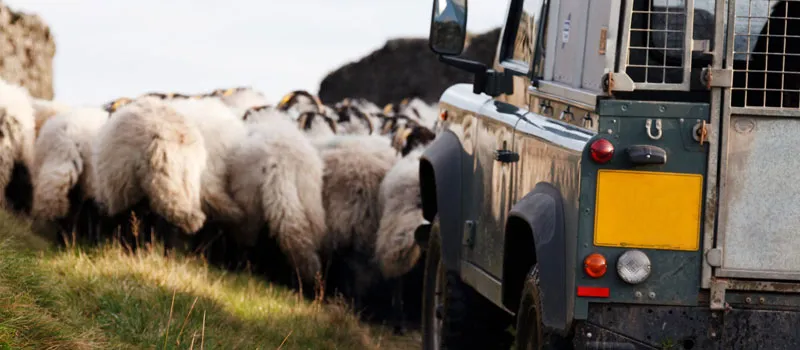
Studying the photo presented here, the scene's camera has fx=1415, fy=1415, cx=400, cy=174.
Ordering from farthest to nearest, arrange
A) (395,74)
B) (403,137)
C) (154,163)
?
(395,74)
(403,137)
(154,163)

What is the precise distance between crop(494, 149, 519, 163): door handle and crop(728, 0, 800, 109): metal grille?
1.41 meters

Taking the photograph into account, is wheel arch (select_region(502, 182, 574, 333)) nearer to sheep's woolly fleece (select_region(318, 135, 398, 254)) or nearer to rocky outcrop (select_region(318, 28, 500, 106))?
sheep's woolly fleece (select_region(318, 135, 398, 254))

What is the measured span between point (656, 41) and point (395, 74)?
100 feet

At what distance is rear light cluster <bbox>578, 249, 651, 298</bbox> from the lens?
20.1 feet

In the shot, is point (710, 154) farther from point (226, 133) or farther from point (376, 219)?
point (226, 133)

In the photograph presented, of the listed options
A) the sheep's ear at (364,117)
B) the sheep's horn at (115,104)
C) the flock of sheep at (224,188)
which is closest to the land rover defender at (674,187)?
the flock of sheep at (224,188)

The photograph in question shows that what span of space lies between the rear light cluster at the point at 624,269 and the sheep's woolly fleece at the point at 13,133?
8.94 metres

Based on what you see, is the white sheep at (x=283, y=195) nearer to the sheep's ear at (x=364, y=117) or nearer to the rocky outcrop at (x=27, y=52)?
the sheep's ear at (x=364, y=117)

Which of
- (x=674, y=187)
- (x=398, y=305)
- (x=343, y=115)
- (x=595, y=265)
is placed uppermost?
(x=674, y=187)

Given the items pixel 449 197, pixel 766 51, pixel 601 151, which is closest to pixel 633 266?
pixel 601 151

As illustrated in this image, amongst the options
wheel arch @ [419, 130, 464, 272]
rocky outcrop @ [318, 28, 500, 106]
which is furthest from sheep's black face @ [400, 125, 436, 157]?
rocky outcrop @ [318, 28, 500, 106]

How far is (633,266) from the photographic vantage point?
615 cm

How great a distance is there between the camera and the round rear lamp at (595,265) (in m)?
6.10

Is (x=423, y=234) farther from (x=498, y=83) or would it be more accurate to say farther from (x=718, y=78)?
(x=718, y=78)
